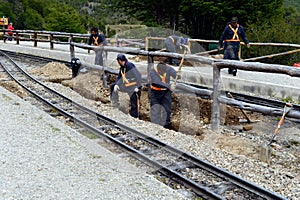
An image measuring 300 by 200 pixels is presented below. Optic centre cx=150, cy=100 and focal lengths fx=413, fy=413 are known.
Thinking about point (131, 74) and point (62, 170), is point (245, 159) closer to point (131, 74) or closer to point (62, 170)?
point (62, 170)

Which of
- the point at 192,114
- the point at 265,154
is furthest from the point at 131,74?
the point at 265,154

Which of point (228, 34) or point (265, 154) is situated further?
point (228, 34)

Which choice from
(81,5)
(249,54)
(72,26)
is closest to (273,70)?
(249,54)

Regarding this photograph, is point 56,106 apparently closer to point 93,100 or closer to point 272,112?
point 93,100

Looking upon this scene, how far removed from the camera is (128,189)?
5145 mm

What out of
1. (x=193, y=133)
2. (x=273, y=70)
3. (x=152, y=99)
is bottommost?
(x=193, y=133)

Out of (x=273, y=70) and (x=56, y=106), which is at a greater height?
(x=273, y=70)

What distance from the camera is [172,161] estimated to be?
244 inches

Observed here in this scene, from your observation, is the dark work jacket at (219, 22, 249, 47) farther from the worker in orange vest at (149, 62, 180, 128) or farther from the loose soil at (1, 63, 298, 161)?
the worker in orange vest at (149, 62, 180, 128)

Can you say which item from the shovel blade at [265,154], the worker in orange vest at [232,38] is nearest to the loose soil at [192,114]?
the shovel blade at [265,154]

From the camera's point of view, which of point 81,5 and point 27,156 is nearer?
point 27,156

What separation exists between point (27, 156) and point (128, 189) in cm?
198

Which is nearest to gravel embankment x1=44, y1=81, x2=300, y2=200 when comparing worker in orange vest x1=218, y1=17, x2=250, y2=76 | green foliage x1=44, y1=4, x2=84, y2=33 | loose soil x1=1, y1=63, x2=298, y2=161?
loose soil x1=1, y1=63, x2=298, y2=161

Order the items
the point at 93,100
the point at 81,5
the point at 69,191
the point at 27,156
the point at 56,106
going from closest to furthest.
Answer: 1. the point at 69,191
2. the point at 27,156
3. the point at 56,106
4. the point at 93,100
5. the point at 81,5
